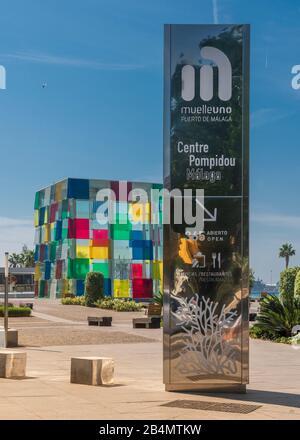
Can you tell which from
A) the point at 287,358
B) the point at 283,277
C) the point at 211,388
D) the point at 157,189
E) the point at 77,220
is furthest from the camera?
the point at 157,189

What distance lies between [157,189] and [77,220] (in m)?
9.49

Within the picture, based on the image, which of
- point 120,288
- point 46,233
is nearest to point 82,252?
point 120,288

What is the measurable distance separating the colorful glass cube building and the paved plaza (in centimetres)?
4627

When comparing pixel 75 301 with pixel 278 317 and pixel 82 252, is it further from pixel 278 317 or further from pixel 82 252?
pixel 278 317

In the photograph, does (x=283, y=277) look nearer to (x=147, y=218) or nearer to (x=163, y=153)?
(x=163, y=153)

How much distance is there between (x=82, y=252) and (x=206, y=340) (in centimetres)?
5857

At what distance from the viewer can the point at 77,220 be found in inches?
2697

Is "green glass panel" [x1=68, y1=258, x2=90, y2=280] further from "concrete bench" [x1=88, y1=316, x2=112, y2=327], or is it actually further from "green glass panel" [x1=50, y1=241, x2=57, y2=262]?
"concrete bench" [x1=88, y1=316, x2=112, y2=327]

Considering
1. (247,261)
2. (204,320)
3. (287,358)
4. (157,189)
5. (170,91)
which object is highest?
(157,189)

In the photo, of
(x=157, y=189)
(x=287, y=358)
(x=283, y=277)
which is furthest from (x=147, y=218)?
(x=287, y=358)

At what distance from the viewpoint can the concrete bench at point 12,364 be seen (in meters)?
12.8

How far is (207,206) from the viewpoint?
446 inches

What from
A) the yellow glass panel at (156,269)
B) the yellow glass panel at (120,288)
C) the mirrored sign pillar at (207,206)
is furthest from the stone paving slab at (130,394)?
the yellow glass panel at (156,269)

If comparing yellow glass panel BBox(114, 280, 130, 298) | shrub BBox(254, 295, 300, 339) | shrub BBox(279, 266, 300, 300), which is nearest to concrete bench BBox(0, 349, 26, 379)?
shrub BBox(254, 295, 300, 339)
